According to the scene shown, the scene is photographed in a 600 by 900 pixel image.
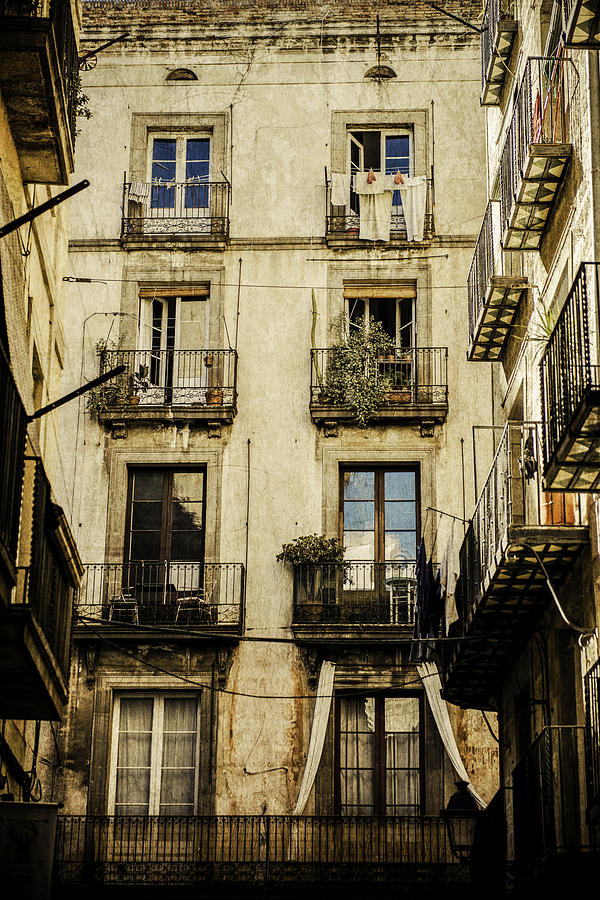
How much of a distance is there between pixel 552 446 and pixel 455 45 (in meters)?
19.5

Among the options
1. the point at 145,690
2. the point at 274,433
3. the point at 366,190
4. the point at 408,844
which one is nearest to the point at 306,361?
the point at 274,433

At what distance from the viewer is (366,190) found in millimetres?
29156

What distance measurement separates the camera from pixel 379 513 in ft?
91.7

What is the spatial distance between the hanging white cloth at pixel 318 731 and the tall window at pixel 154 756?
1859mm

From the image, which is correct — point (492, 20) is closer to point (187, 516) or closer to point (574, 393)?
point (574, 393)

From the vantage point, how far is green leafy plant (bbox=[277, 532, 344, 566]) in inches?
1066

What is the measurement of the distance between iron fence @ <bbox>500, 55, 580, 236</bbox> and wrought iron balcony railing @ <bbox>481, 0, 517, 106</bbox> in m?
1.39

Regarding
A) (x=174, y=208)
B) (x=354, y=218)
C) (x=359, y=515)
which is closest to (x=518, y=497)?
(x=359, y=515)

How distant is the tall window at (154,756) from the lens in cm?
2647

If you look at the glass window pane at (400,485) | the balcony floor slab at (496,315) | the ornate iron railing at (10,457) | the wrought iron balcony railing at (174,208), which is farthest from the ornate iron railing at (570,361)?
the wrought iron balcony railing at (174,208)

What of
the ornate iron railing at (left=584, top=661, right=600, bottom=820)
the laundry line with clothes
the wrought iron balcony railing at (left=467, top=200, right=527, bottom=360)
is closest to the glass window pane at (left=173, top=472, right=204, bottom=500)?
the laundry line with clothes

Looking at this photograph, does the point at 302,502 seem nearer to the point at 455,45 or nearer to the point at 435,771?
the point at 435,771

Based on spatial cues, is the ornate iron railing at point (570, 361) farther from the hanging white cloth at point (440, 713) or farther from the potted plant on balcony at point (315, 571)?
the potted plant on balcony at point (315, 571)

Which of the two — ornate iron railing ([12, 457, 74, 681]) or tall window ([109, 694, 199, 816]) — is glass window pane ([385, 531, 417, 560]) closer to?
tall window ([109, 694, 199, 816])
